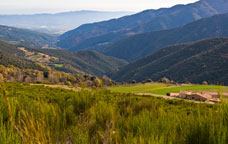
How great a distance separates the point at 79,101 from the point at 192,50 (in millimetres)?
142795

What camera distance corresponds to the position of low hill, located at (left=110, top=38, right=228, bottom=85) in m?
95.1

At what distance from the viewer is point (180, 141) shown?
7.72 ft

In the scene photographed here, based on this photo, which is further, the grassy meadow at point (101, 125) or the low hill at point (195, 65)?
the low hill at point (195, 65)

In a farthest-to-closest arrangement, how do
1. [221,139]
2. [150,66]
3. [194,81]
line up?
[150,66]
[194,81]
[221,139]

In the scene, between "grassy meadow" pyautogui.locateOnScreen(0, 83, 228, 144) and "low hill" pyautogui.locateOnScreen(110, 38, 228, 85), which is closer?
"grassy meadow" pyautogui.locateOnScreen(0, 83, 228, 144)

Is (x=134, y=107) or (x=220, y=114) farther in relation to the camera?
(x=134, y=107)

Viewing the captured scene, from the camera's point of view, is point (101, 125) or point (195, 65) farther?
point (195, 65)

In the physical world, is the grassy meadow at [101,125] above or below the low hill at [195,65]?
below

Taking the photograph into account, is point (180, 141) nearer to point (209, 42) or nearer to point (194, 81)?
point (194, 81)

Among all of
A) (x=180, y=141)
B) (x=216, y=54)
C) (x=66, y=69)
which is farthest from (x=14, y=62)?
(x=180, y=141)

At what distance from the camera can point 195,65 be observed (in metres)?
110

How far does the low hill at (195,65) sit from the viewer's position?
9512cm

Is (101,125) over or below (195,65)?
below

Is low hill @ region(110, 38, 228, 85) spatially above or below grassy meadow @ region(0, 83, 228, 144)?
above
